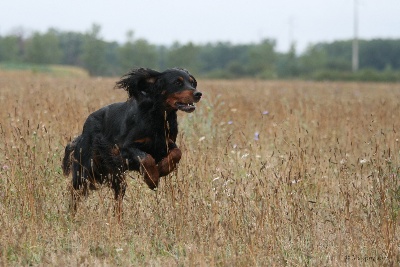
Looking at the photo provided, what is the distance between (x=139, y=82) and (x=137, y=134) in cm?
55

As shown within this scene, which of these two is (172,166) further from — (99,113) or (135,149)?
(99,113)

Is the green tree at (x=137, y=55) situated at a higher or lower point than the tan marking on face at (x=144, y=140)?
higher

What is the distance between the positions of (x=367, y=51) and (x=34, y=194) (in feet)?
311

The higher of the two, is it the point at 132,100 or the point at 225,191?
the point at 132,100

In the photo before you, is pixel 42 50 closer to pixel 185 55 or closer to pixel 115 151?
pixel 185 55

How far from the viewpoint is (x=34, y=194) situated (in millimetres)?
4809

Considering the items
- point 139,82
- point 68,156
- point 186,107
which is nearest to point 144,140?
point 186,107

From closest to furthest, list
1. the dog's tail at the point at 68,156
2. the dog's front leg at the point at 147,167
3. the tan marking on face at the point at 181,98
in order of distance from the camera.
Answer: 1. the dog's front leg at the point at 147,167
2. the tan marking on face at the point at 181,98
3. the dog's tail at the point at 68,156

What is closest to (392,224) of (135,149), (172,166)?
(172,166)

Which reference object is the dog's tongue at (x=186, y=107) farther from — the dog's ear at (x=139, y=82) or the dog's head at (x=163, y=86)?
the dog's ear at (x=139, y=82)

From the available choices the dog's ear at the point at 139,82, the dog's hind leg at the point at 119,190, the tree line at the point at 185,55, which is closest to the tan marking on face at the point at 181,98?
the dog's ear at the point at 139,82

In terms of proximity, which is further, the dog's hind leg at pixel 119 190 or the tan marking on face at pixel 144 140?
the tan marking on face at pixel 144 140

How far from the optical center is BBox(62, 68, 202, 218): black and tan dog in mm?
4879

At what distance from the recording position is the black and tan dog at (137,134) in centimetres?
488
